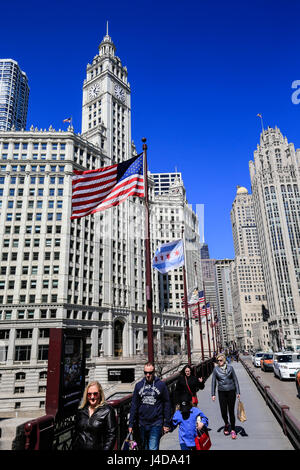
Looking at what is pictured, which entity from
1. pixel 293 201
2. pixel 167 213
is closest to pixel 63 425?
pixel 167 213

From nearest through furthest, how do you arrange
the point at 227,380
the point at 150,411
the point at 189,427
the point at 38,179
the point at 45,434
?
the point at 45,434, the point at 189,427, the point at 150,411, the point at 227,380, the point at 38,179

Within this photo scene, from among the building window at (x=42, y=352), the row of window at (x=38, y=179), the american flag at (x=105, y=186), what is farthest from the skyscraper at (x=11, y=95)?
the american flag at (x=105, y=186)

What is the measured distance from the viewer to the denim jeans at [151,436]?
6.12 m

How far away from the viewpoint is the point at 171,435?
923 centimetres

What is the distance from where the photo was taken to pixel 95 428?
4.58 metres

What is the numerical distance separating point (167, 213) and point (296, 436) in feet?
327

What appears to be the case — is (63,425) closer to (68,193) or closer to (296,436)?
(296,436)

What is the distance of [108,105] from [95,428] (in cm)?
8639

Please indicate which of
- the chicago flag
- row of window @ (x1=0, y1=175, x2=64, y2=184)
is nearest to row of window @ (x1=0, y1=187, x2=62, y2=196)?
row of window @ (x1=0, y1=175, x2=64, y2=184)

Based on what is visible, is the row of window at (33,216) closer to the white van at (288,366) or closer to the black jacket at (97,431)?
the white van at (288,366)

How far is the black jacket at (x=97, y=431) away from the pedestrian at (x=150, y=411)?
1665 mm

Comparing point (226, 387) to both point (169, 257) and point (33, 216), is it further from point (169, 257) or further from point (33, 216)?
point (33, 216)

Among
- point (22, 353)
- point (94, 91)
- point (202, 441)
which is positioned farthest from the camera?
point (94, 91)

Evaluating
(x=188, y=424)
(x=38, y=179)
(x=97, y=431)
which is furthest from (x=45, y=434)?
(x=38, y=179)
